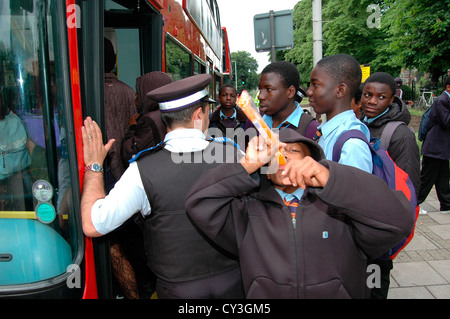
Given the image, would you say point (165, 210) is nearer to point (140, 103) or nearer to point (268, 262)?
point (268, 262)

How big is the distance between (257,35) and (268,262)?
505 cm

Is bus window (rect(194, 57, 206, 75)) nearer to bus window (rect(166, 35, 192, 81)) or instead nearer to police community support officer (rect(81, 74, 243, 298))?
bus window (rect(166, 35, 192, 81))

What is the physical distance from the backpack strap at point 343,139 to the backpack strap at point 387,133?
1.19 metres

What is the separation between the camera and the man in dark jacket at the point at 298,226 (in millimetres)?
1348

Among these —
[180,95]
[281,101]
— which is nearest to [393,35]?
[281,101]

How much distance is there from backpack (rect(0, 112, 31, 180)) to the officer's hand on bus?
29 centimetres

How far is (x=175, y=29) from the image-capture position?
4.30 metres

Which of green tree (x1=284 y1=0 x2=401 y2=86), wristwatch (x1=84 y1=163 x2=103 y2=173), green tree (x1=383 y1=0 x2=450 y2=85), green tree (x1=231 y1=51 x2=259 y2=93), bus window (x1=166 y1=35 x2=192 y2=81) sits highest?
green tree (x1=231 y1=51 x2=259 y2=93)

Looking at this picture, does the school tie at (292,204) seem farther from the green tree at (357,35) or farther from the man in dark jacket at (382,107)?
the green tree at (357,35)

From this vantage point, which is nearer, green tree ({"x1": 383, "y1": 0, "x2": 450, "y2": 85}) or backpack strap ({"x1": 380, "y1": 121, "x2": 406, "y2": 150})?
backpack strap ({"x1": 380, "y1": 121, "x2": 406, "y2": 150})

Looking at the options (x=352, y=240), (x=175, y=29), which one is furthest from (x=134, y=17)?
(x=352, y=240)

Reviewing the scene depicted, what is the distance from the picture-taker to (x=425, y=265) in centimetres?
402

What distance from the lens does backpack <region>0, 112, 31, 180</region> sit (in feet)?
5.93

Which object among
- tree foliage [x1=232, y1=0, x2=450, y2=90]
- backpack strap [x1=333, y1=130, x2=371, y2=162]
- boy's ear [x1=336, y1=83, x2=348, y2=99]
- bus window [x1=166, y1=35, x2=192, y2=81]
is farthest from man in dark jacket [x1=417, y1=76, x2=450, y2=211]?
tree foliage [x1=232, y1=0, x2=450, y2=90]
